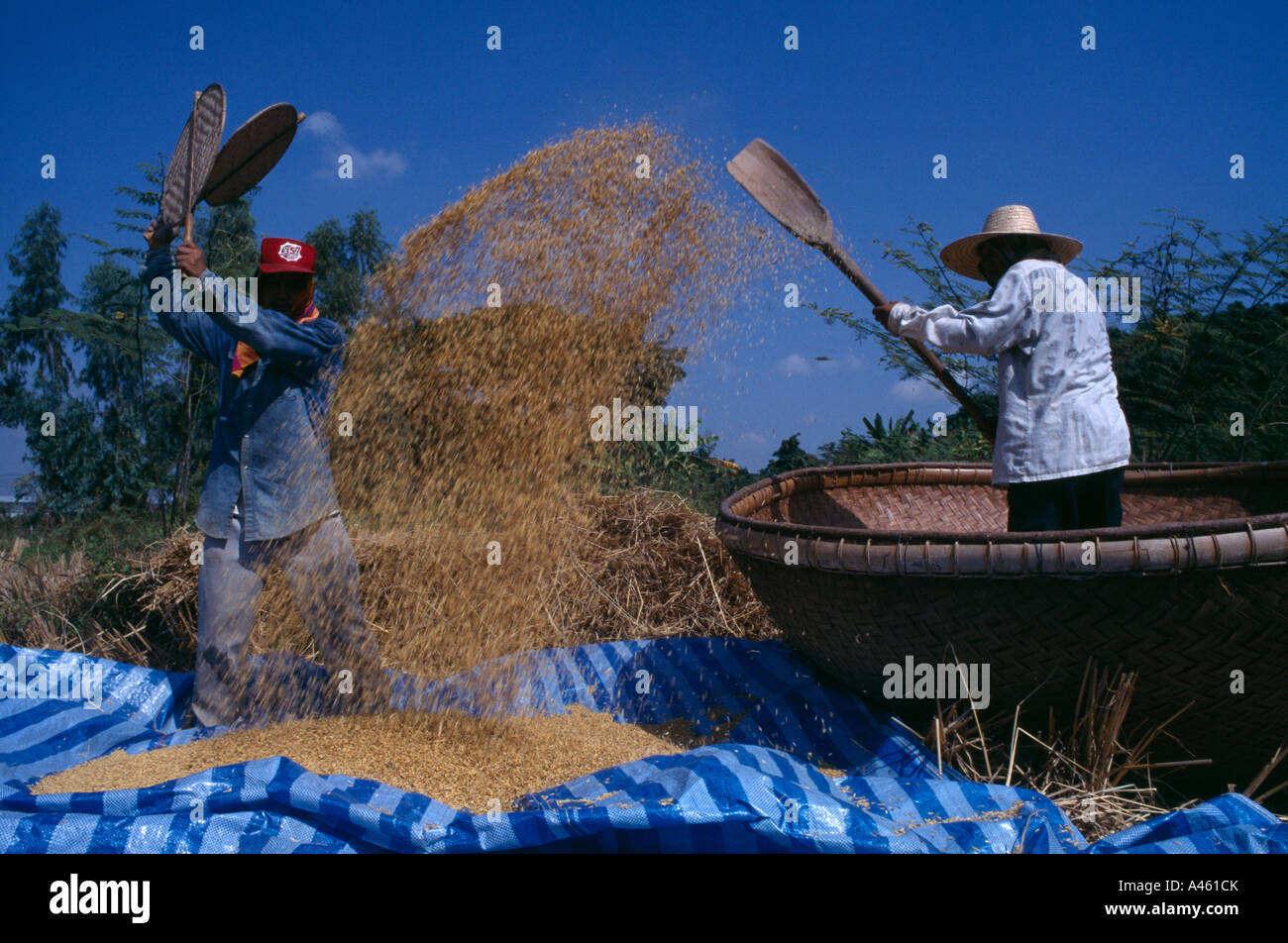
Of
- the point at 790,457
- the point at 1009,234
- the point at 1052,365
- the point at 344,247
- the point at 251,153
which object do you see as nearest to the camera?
the point at 1052,365

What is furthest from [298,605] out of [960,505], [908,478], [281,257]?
[960,505]

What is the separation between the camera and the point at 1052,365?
2467mm

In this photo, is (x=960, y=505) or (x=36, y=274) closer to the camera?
(x=960, y=505)

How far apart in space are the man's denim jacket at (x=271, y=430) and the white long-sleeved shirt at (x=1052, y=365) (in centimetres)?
187

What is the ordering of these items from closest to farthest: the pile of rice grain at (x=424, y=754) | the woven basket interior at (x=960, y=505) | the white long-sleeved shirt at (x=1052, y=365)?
the pile of rice grain at (x=424, y=754), the white long-sleeved shirt at (x=1052, y=365), the woven basket interior at (x=960, y=505)

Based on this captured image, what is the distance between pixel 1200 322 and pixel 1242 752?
10.6 feet

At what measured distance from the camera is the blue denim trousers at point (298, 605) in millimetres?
2629

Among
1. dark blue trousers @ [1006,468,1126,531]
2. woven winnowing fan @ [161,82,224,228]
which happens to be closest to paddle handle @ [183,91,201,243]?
woven winnowing fan @ [161,82,224,228]

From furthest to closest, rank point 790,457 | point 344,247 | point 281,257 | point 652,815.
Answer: point 344,247
point 790,457
point 281,257
point 652,815

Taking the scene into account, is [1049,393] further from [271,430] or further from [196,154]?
[196,154]

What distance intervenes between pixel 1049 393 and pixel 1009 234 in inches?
20.1

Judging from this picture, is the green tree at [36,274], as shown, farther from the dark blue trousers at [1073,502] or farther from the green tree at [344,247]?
the dark blue trousers at [1073,502]

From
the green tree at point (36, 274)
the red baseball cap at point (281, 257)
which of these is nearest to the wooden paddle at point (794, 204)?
the red baseball cap at point (281, 257)

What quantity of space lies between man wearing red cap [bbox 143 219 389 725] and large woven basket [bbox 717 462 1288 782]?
1.24 metres
